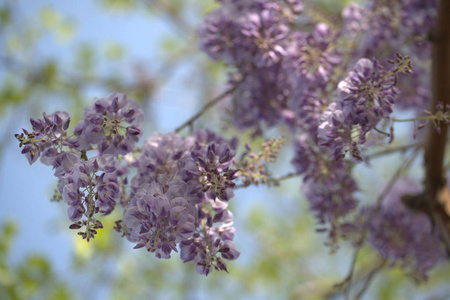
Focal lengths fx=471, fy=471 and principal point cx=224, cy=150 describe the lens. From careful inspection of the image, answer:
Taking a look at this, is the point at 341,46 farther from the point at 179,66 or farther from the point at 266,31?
the point at 179,66

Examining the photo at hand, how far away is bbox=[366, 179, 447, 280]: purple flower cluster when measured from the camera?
1.21 m

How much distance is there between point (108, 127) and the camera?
77cm

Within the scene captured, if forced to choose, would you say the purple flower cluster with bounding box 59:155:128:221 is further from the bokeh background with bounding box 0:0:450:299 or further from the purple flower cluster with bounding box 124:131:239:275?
the bokeh background with bounding box 0:0:450:299

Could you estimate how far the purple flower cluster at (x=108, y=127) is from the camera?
30.0 inches

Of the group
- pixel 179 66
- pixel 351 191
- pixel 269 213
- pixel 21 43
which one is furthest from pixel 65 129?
pixel 269 213

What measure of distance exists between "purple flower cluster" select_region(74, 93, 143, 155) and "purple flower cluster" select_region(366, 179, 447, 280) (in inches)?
27.0

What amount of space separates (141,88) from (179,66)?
1.03ft

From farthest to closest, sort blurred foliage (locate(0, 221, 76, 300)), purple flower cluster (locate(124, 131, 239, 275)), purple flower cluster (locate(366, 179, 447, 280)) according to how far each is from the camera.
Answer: blurred foliage (locate(0, 221, 76, 300)), purple flower cluster (locate(366, 179, 447, 280)), purple flower cluster (locate(124, 131, 239, 275))

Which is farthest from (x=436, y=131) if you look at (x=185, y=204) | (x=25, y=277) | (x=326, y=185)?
(x=25, y=277)

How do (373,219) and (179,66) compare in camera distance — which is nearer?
(373,219)

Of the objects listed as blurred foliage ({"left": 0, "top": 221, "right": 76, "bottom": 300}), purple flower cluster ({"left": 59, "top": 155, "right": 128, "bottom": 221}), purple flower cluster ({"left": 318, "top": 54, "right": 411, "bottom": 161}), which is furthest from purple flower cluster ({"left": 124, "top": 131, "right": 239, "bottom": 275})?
blurred foliage ({"left": 0, "top": 221, "right": 76, "bottom": 300})

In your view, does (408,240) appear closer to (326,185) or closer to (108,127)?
(326,185)

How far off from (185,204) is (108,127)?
0.19 m

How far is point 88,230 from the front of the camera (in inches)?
26.4
